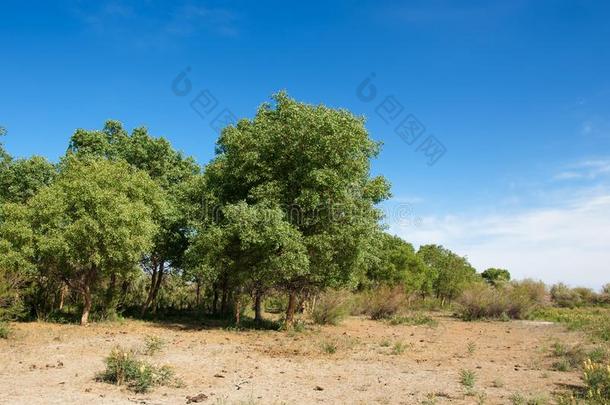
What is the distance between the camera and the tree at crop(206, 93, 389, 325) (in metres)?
19.7

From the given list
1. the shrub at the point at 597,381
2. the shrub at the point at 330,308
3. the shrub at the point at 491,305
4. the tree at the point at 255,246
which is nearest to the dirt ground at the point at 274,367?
the shrub at the point at 597,381

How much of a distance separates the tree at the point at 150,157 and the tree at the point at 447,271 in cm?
2981

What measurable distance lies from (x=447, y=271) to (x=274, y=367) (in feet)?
141

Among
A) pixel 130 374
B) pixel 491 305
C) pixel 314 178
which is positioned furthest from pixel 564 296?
pixel 130 374

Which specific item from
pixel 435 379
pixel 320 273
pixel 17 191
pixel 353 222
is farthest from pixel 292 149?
pixel 17 191

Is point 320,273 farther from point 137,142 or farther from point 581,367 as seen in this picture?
point 137,142

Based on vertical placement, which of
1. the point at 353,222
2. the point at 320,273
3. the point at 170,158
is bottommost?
the point at 320,273

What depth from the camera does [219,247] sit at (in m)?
19.5

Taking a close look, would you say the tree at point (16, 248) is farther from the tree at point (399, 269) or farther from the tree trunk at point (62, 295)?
the tree at point (399, 269)

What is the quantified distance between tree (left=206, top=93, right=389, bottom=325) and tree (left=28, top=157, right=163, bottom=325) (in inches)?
165

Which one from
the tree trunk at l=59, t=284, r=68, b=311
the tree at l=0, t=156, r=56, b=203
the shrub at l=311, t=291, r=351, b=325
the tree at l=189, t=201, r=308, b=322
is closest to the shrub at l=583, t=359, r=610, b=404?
the tree at l=189, t=201, r=308, b=322

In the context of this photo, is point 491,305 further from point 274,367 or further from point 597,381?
point 274,367

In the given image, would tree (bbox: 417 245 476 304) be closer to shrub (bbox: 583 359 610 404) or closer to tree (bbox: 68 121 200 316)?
tree (bbox: 68 121 200 316)

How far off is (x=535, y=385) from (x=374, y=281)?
32.3 metres
